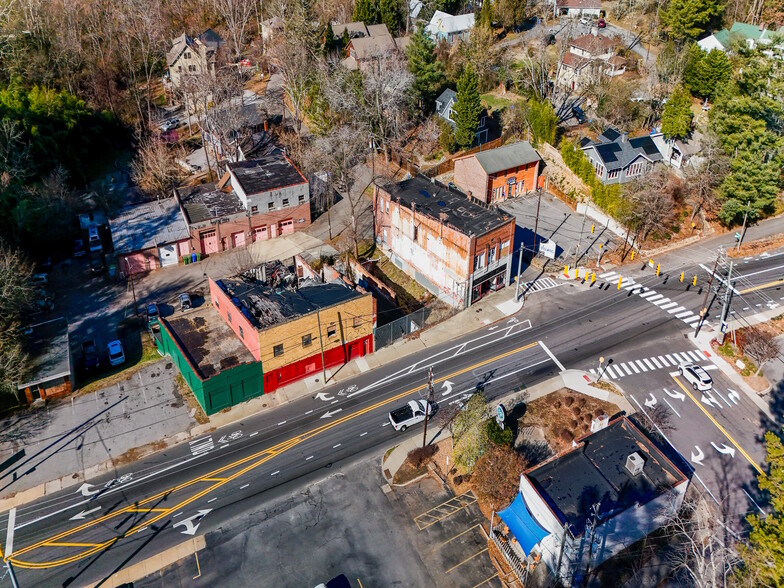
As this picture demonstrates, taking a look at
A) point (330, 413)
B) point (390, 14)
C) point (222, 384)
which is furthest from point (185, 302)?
point (390, 14)

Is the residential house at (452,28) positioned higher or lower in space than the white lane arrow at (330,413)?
higher

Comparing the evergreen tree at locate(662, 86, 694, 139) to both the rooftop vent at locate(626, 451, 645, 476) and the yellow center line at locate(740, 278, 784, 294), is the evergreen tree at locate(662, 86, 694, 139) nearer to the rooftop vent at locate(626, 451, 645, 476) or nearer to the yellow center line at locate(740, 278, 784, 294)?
the yellow center line at locate(740, 278, 784, 294)

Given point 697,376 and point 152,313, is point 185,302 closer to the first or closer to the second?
point 152,313

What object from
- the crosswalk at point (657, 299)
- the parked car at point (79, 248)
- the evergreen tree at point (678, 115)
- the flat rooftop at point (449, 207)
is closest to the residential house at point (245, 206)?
the parked car at point (79, 248)

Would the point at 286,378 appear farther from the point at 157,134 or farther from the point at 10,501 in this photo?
the point at 157,134

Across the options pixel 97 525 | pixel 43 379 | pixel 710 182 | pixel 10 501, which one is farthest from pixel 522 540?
pixel 710 182

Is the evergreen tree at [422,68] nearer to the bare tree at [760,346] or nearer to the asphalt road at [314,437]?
the asphalt road at [314,437]
